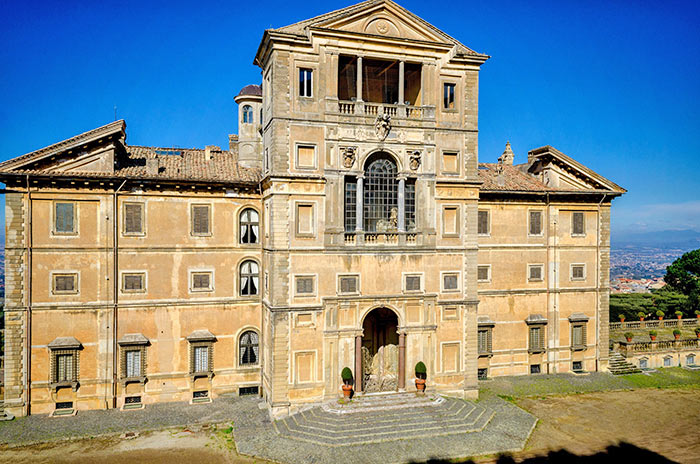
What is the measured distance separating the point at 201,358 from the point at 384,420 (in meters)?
10.6

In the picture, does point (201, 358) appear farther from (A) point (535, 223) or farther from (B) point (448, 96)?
(A) point (535, 223)

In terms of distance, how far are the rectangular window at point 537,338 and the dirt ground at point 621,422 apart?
430cm

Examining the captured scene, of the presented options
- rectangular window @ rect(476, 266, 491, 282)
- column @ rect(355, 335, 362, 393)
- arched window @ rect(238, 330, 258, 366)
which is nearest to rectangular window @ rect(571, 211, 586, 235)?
rectangular window @ rect(476, 266, 491, 282)

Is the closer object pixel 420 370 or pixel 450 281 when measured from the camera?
pixel 420 370

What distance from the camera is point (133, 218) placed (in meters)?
26.4

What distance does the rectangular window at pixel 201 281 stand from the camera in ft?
89.5

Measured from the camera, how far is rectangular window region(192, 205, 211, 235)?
27.3m

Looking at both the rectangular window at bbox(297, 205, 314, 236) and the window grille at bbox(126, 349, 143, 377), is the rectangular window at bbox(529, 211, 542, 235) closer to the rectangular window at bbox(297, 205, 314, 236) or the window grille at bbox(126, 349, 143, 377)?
the rectangular window at bbox(297, 205, 314, 236)

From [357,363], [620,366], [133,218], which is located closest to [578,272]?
[620,366]

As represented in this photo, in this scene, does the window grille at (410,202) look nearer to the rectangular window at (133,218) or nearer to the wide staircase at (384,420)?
the wide staircase at (384,420)

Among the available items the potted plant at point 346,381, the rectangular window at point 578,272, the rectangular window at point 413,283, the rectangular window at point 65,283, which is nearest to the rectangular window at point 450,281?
the rectangular window at point 413,283

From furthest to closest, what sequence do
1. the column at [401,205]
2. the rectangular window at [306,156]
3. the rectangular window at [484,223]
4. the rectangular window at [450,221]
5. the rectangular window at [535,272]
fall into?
the rectangular window at [535,272], the rectangular window at [484,223], the rectangular window at [450,221], the column at [401,205], the rectangular window at [306,156]

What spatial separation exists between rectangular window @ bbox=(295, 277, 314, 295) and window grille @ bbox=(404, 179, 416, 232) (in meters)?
5.98

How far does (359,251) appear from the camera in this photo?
1013 inches
